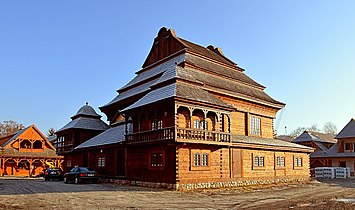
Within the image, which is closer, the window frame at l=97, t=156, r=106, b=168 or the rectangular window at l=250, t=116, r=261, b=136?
the window frame at l=97, t=156, r=106, b=168

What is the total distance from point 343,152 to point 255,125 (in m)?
24.0

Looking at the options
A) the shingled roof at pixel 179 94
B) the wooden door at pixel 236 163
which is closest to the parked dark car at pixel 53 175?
the shingled roof at pixel 179 94

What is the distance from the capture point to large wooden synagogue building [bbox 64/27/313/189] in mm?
22797

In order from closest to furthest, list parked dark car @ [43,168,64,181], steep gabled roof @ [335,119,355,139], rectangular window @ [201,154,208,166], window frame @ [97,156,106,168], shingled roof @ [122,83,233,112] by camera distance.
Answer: shingled roof @ [122,83,233,112]
rectangular window @ [201,154,208,166]
window frame @ [97,156,106,168]
parked dark car @ [43,168,64,181]
steep gabled roof @ [335,119,355,139]

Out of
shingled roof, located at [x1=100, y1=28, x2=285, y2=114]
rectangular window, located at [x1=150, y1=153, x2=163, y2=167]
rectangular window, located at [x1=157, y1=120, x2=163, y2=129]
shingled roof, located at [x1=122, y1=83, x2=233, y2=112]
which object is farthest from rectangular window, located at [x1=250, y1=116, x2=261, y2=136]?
rectangular window, located at [x1=150, y1=153, x2=163, y2=167]

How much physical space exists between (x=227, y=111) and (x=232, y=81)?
861 cm

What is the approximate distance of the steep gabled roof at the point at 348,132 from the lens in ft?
162

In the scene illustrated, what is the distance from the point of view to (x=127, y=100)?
33375 millimetres

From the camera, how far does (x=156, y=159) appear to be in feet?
79.5

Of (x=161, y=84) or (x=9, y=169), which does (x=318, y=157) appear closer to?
(x=161, y=84)

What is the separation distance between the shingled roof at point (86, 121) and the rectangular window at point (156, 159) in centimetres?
1435

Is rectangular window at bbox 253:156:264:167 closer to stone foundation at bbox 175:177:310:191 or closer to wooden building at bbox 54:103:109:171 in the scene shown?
stone foundation at bbox 175:177:310:191

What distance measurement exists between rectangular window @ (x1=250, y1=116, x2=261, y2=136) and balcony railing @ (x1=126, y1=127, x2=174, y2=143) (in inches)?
455

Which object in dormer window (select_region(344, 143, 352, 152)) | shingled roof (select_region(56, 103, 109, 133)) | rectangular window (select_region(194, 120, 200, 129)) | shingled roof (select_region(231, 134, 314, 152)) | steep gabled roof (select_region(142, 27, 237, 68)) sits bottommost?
dormer window (select_region(344, 143, 352, 152))
